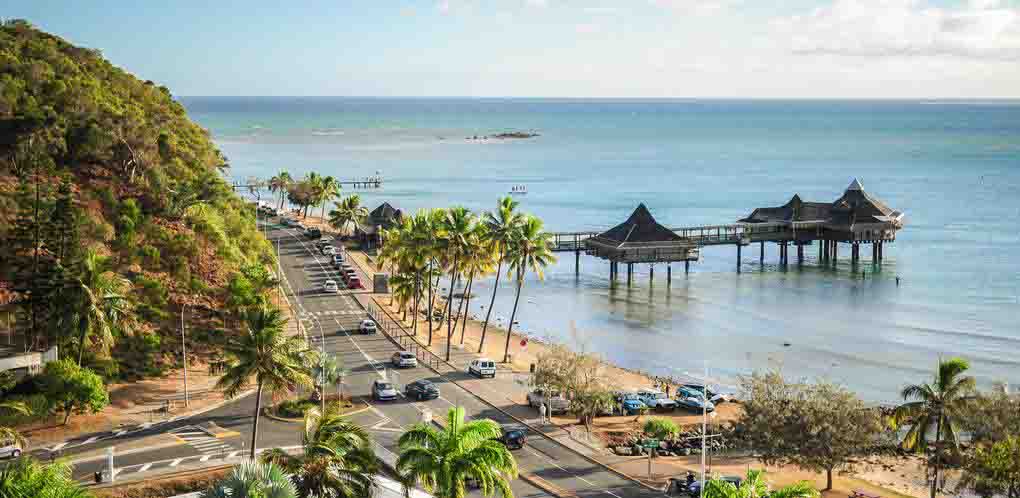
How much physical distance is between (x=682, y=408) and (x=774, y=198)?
125m

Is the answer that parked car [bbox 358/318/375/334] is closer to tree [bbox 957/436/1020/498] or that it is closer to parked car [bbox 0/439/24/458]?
parked car [bbox 0/439/24/458]

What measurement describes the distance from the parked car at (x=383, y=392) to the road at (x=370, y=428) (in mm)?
351

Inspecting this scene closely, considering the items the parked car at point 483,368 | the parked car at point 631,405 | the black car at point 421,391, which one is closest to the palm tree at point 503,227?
the parked car at point 483,368

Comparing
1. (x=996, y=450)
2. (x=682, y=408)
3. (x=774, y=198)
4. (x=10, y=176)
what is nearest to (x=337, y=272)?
(x=10, y=176)

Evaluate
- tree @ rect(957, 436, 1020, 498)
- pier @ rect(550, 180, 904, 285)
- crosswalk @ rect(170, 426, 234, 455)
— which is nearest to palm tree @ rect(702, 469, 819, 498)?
tree @ rect(957, 436, 1020, 498)

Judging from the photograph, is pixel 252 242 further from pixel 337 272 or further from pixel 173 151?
pixel 337 272

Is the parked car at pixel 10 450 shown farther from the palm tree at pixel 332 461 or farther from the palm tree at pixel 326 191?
the palm tree at pixel 326 191

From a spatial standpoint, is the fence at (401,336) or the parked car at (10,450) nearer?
the parked car at (10,450)

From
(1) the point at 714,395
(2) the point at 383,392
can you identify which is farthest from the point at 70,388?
(1) the point at 714,395

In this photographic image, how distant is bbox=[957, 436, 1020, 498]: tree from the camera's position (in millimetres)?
36766

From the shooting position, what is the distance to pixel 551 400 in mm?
52062

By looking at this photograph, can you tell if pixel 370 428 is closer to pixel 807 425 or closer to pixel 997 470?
pixel 807 425

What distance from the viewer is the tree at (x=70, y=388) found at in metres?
46.2

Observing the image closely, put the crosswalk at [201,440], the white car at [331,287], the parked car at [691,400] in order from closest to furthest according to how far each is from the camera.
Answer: the crosswalk at [201,440], the parked car at [691,400], the white car at [331,287]
